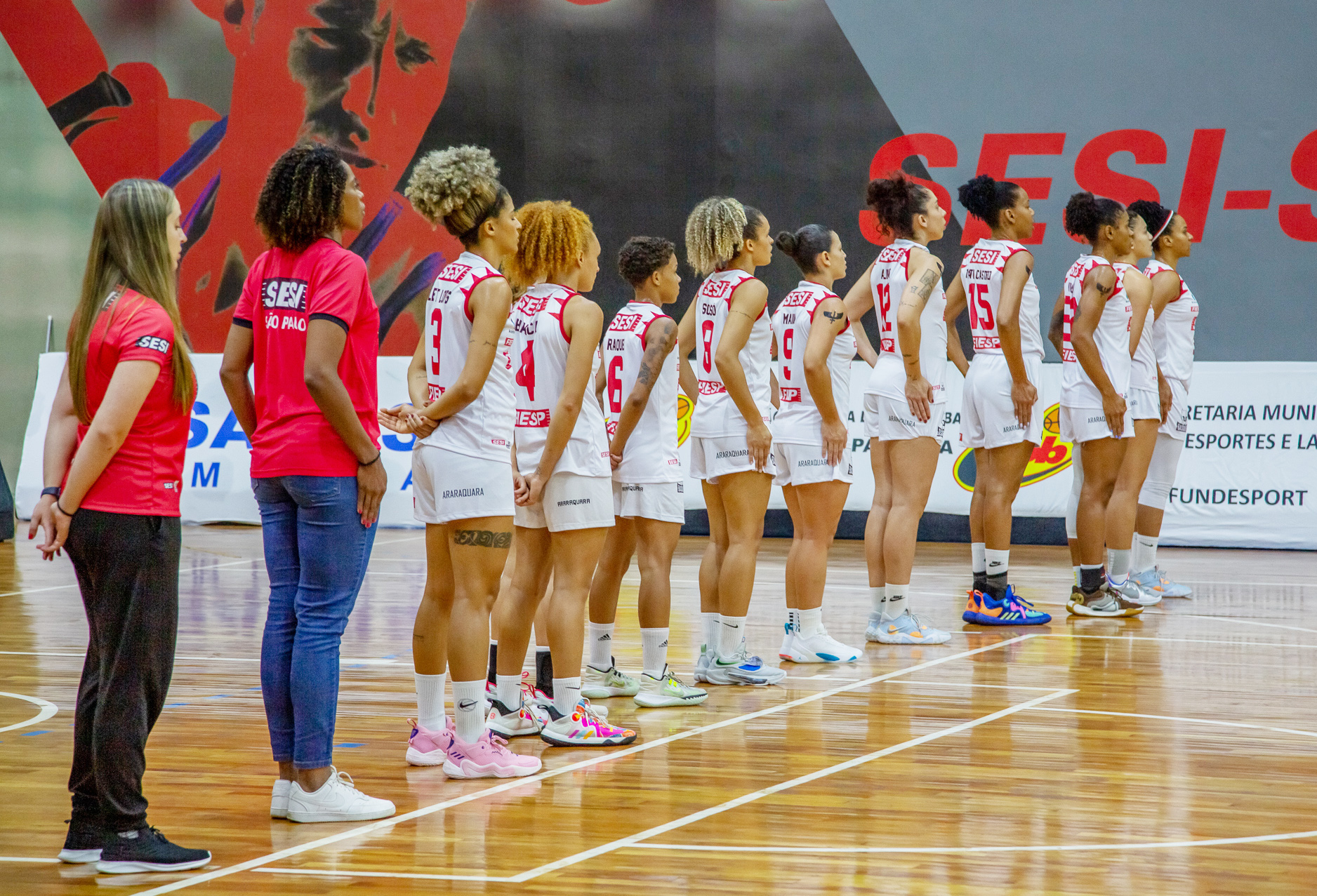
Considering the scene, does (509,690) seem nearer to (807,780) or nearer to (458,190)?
(807,780)

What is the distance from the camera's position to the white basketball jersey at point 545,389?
15.5ft

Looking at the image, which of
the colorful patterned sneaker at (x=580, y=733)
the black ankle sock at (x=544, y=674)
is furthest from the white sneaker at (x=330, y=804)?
the black ankle sock at (x=544, y=674)

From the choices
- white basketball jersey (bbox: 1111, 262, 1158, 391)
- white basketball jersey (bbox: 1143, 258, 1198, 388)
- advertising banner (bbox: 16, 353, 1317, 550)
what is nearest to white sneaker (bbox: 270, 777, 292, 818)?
white basketball jersey (bbox: 1111, 262, 1158, 391)

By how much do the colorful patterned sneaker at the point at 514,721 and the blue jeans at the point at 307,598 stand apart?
1.15 meters

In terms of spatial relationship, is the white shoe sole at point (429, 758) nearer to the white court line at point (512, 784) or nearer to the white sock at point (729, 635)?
the white court line at point (512, 784)

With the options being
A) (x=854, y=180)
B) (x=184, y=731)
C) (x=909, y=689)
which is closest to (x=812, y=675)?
(x=909, y=689)

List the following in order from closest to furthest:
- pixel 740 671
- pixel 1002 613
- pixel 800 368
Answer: pixel 740 671 < pixel 800 368 < pixel 1002 613

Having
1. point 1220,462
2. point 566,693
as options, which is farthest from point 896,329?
point 1220,462

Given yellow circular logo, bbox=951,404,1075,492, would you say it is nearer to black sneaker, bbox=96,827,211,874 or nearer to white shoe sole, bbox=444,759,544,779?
white shoe sole, bbox=444,759,544,779

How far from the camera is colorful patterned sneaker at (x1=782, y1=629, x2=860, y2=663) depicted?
639cm

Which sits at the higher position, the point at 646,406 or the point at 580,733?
the point at 646,406

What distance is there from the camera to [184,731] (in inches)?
198

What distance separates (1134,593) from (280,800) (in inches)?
217

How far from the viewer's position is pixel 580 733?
4.71 metres
